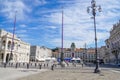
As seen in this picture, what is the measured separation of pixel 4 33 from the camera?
71.8m

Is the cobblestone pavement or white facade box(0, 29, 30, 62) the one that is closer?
the cobblestone pavement

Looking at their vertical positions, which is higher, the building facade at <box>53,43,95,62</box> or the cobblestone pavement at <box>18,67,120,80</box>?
the building facade at <box>53,43,95,62</box>

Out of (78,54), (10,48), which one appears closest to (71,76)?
(10,48)

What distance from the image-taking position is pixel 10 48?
71562mm

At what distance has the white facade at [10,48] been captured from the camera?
225 ft

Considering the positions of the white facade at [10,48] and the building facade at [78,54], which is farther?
the building facade at [78,54]

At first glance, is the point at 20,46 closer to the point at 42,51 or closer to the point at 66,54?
the point at 42,51

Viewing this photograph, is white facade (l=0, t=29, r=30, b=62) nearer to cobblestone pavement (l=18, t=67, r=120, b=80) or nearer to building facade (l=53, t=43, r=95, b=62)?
cobblestone pavement (l=18, t=67, r=120, b=80)

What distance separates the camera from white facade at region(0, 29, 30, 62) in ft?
225

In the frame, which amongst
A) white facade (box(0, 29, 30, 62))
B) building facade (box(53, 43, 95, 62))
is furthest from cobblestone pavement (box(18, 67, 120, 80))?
building facade (box(53, 43, 95, 62))

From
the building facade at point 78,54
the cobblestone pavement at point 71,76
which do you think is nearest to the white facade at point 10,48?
the cobblestone pavement at point 71,76

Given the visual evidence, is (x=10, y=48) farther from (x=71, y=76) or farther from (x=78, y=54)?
(x=78, y=54)

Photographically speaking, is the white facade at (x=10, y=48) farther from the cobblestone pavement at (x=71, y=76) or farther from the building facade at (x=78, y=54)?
the building facade at (x=78, y=54)

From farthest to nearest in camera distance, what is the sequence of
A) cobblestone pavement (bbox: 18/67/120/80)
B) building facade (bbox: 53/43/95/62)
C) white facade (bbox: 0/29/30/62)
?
1. building facade (bbox: 53/43/95/62)
2. white facade (bbox: 0/29/30/62)
3. cobblestone pavement (bbox: 18/67/120/80)
